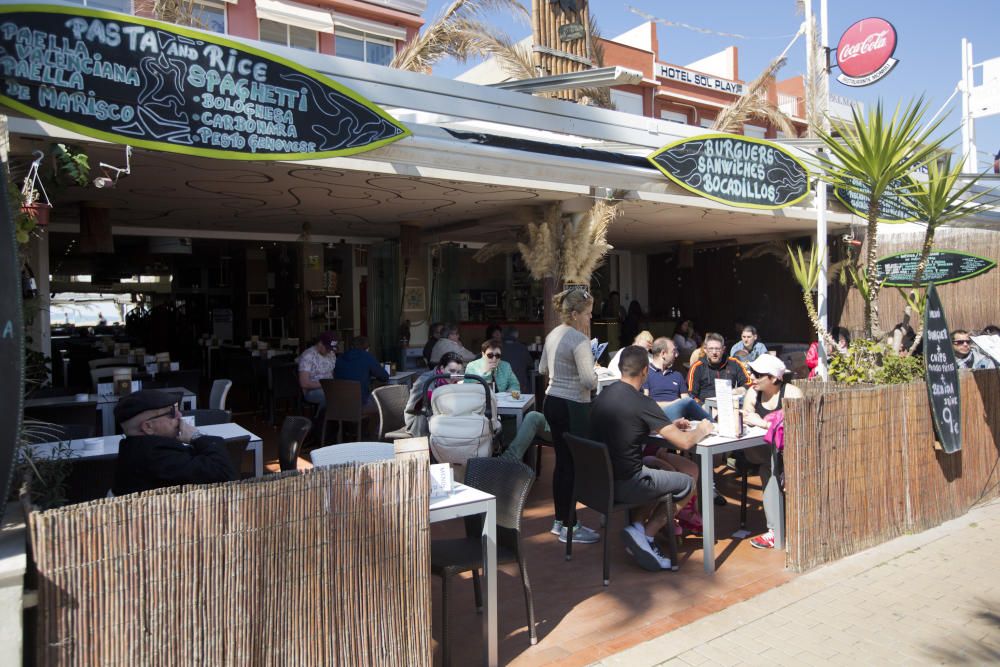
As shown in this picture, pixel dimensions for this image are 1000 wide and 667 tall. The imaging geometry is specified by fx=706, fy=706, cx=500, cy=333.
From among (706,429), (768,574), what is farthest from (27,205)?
(768,574)

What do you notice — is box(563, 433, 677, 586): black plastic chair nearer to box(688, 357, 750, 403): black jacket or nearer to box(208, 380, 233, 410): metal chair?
box(688, 357, 750, 403): black jacket

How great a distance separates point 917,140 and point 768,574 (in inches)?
126

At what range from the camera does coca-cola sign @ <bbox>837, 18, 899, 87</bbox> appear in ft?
38.0

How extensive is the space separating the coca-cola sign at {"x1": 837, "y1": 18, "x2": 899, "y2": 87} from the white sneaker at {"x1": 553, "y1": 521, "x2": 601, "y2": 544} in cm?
1056

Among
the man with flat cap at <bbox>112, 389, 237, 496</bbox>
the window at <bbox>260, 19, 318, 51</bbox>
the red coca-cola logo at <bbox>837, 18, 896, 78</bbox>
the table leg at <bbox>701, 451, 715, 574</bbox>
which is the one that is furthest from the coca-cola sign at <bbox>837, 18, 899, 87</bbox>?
the man with flat cap at <bbox>112, 389, 237, 496</bbox>

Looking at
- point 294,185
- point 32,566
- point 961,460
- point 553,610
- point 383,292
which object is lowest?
point 553,610

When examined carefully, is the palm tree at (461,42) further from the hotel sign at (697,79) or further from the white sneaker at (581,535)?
the hotel sign at (697,79)

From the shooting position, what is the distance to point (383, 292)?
1280cm

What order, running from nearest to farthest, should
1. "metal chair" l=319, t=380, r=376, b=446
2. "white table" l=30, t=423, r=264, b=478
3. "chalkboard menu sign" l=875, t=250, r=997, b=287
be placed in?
"white table" l=30, t=423, r=264, b=478 → "metal chair" l=319, t=380, r=376, b=446 → "chalkboard menu sign" l=875, t=250, r=997, b=287

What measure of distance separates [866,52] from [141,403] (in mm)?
12808

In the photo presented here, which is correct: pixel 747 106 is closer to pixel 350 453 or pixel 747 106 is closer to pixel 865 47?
pixel 865 47

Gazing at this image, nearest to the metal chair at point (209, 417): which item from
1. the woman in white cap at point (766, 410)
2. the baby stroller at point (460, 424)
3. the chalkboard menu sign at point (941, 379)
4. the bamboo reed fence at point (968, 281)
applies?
the baby stroller at point (460, 424)

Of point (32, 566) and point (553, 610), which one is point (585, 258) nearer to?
point (553, 610)

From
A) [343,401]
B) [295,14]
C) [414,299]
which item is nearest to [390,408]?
[343,401]
